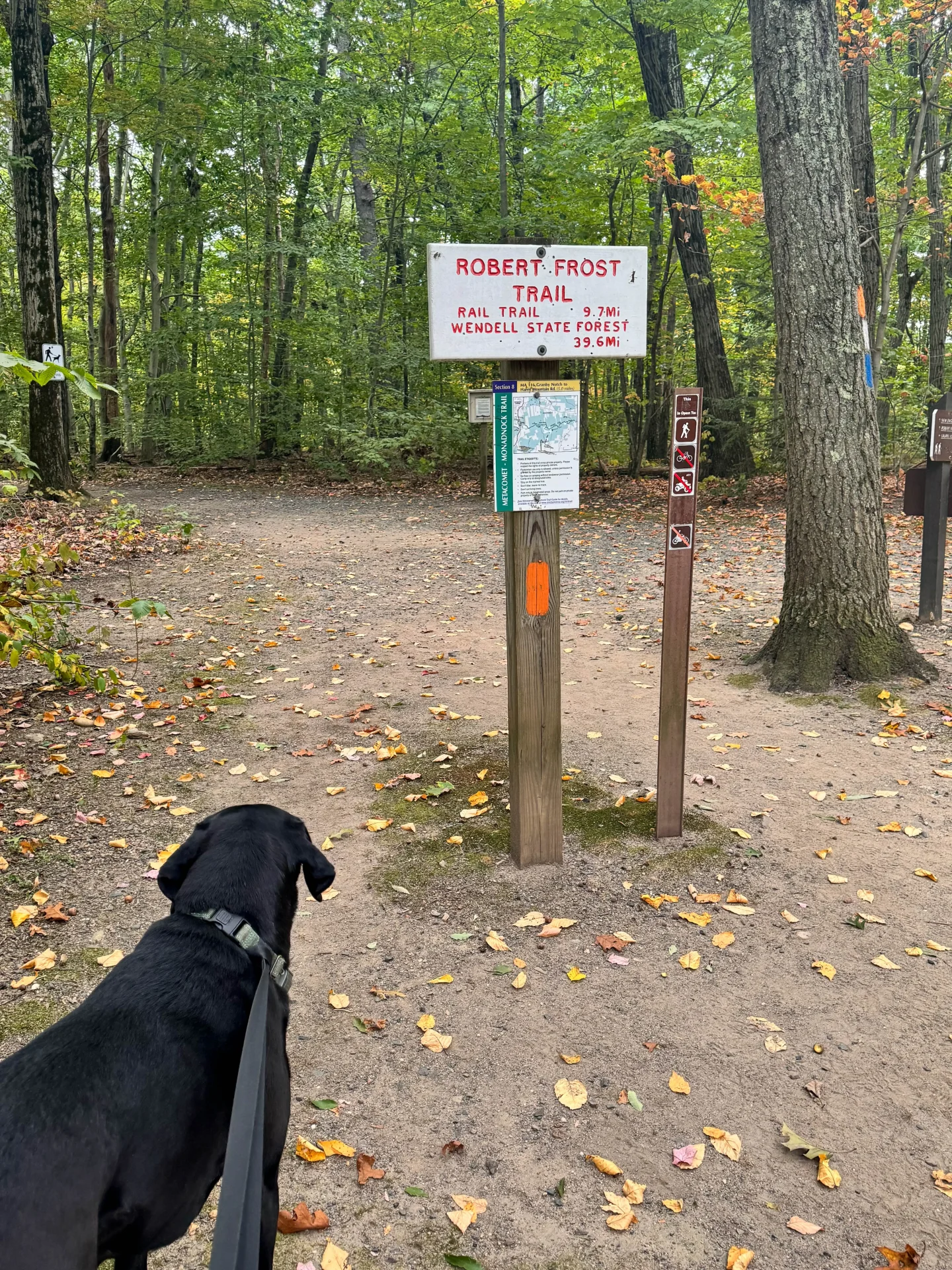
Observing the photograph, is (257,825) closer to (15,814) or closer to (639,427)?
(15,814)

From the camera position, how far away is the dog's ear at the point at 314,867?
2.47 m

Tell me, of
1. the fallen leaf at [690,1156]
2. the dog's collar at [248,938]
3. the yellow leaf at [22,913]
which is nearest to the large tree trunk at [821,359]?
the fallen leaf at [690,1156]

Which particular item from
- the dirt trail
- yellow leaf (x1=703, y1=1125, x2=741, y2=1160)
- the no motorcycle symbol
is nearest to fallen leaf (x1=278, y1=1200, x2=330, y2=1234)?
the dirt trail

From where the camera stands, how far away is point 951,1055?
2.95 m

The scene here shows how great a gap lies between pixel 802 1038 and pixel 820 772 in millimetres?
2200

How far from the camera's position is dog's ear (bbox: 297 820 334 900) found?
2471mm

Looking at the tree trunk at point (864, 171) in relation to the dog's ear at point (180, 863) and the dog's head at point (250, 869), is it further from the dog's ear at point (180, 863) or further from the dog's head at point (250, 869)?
the dog's ear at point (180, 863)

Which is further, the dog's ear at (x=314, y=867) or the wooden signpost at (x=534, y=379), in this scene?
the wooden signpost at (x=534, y=379)

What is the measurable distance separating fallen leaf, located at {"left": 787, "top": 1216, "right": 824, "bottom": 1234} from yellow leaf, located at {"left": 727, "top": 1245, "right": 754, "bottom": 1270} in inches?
6.1

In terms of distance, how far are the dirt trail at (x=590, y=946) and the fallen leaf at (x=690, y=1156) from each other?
22mm

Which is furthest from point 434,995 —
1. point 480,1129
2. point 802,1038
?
point 802,1038

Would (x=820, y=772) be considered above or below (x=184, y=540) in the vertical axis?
below

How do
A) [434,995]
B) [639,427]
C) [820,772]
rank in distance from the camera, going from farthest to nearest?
[639,427], [820,772], [434,995]

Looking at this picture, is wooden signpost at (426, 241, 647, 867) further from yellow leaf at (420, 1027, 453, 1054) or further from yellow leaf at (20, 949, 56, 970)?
yellow leaf at (20, 949, 56, 970)
